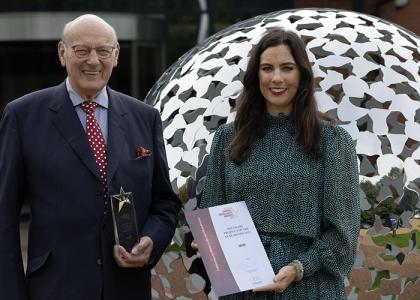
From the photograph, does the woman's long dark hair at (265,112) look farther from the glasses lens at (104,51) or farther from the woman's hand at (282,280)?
the glasses lens at (104,51)

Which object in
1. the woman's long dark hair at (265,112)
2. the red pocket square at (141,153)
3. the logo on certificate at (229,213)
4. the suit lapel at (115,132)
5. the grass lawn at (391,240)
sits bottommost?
the grass lawn at (391,240)

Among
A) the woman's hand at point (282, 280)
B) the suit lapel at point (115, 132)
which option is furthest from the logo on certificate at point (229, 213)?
the suit lapel at point (115, 132)

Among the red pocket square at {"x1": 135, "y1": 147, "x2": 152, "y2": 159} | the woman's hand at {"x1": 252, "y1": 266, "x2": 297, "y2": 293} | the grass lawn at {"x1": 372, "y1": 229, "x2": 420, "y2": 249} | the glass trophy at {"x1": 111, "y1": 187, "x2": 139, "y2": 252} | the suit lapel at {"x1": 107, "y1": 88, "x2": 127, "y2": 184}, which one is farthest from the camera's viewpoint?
the grass lawn at {"x1": 372, "y1": 229, "x2": 420, "y2": 249}

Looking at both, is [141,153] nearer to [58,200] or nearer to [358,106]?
[58,200]

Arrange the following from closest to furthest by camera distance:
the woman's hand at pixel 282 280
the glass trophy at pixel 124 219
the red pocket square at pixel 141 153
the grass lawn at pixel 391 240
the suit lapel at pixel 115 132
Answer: the woman's hand at pixel 282 280
the glass trophy at pixel 124 219
the suit lapel at pixel 115 132
the red pocket square at pixel 141 153
the grass lawn at pixel 391 240

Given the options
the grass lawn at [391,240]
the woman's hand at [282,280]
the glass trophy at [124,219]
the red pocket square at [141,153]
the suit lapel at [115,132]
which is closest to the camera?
the woman's hand at [282,280]

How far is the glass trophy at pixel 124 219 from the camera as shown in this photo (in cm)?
333

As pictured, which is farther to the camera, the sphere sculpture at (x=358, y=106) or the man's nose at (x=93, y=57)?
the sphere sculpture at (x=358, y=106)

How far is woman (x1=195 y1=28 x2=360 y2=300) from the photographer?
3.24 m

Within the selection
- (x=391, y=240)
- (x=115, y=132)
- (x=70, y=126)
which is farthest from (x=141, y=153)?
(x=391, y=240)

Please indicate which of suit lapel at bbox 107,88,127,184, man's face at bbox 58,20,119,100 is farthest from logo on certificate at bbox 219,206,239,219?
man's face at bbox 58,20,119,100

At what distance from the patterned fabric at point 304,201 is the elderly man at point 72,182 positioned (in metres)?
Answer: 0.51

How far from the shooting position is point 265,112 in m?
3.38

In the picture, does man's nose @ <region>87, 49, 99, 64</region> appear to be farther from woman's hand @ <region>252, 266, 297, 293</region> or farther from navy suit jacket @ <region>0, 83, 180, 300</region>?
woman's hand @ <region>252, 266, 297, 293</region>
